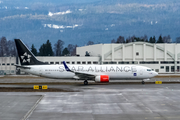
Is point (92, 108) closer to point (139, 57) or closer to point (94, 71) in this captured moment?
point (94, 71)

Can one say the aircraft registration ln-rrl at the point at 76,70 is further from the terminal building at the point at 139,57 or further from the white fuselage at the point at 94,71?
the terminal building at the point at 139,57

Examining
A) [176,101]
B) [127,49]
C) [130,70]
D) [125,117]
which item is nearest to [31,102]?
[125,117]

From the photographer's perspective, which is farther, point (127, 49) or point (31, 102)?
point (127, 49)

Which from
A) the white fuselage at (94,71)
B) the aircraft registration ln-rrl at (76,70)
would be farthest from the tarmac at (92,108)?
the white fuselage at (94,71)

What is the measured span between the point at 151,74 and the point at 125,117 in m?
30.0

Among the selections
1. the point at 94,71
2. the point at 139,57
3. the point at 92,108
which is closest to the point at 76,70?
the point at 94,71

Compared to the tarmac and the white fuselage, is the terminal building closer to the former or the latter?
the white fuselage

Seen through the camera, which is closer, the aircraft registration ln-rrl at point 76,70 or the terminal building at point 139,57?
the aircraft registration ln-rrl at point 76,70

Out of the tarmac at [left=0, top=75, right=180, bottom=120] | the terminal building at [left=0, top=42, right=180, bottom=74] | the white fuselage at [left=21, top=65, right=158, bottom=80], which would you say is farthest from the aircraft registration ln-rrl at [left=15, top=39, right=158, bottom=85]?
the terminal building at [left=0, top=42, right=180, bottom=74]

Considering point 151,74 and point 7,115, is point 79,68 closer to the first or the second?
point 151,74

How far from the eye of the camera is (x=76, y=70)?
160ft

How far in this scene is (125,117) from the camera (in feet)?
67.0

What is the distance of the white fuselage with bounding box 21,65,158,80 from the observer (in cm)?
4756

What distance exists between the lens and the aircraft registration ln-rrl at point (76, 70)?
47.5 meters
